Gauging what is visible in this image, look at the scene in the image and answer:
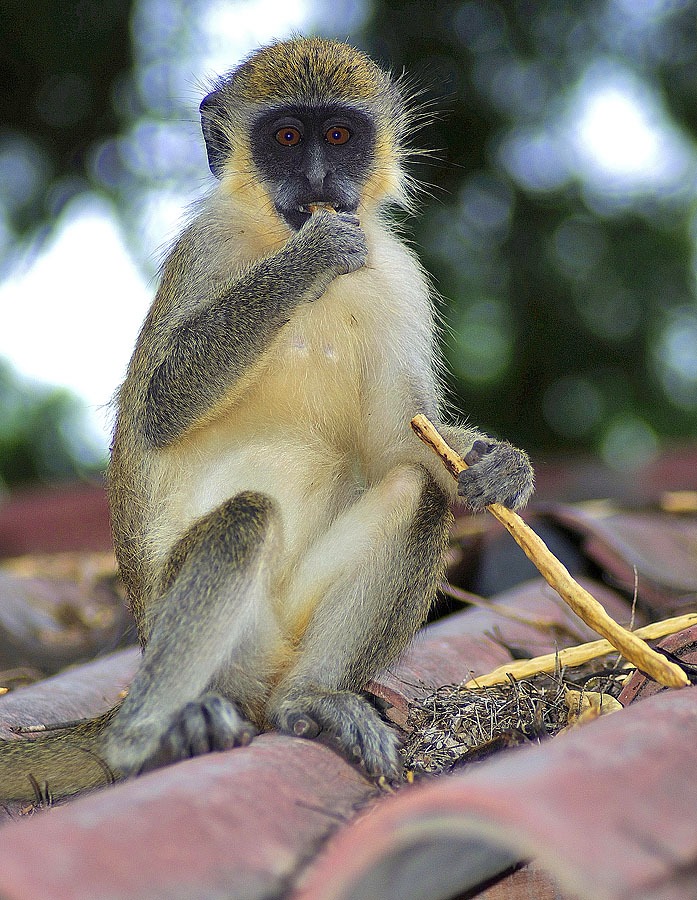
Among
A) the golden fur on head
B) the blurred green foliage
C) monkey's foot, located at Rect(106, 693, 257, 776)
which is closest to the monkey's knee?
monkey's foot, located at Rect(106, 693, 257, 776)

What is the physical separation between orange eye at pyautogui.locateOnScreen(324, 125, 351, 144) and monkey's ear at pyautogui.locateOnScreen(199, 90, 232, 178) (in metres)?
0.34

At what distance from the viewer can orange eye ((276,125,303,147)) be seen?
3.21 metres

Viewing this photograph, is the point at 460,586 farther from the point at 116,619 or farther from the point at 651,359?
the point at 651,359

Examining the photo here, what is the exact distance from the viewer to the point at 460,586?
4.17 m

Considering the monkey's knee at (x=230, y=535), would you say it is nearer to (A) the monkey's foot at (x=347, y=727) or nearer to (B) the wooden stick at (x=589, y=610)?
(A) the monkey's foot at (x=347, y=727)

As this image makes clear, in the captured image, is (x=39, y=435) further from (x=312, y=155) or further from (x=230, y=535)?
(x=230, y=535)

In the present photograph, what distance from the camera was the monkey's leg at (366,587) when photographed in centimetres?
255

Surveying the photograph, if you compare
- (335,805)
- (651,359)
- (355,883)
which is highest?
(355,883)

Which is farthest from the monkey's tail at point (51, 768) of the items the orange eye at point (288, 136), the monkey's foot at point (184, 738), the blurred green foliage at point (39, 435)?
the blurred green foliage at point (39, 435)

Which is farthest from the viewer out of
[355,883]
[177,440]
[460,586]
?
[460,586]

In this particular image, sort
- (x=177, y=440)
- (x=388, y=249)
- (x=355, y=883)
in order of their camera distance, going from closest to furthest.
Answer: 1. (x=355, y=883)
2. (x=177, y=440)
3. (x=388, y=249)

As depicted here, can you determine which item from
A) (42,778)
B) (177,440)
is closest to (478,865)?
(42,778)

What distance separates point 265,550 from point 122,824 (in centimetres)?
116

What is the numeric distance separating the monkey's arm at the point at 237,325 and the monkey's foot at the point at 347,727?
0.82 meters
